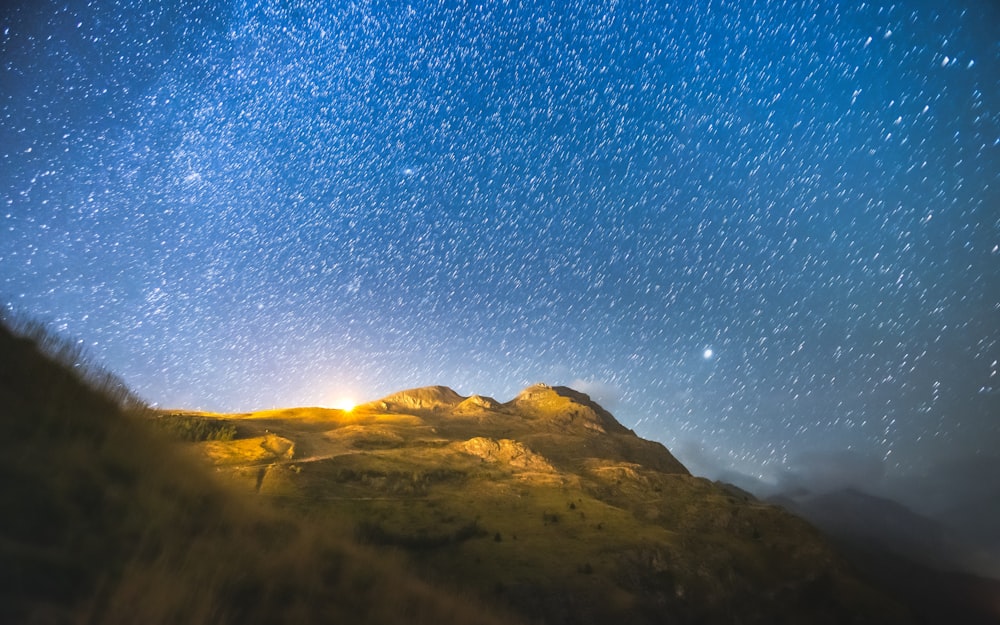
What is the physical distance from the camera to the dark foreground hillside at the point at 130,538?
4875 millimetres

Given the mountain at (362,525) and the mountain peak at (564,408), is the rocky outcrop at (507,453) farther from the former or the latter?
the mountain peak at (564,408)

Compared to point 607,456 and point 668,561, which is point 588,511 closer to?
point 668,561

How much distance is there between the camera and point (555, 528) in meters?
34.0

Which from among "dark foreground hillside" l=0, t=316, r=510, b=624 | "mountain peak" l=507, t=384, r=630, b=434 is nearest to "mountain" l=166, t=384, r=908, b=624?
"dark foreground hillside" l=0, t=316, r=510, b=624

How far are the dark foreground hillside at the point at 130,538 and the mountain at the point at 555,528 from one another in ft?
23.0

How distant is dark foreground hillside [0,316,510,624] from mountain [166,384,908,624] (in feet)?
23.0

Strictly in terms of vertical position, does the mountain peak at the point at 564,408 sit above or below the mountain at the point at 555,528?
above

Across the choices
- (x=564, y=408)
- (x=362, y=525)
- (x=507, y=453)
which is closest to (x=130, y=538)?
(x=362, y=525)

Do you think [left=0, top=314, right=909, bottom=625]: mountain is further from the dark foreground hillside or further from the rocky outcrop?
the rocky outcrop

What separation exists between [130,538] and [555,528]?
106 ft

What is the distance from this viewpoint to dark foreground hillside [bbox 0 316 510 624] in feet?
16.0

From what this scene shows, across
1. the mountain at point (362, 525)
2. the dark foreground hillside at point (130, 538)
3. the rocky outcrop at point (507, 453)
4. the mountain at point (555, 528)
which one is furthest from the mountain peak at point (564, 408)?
the dark foreground hillside at point (130, 538)

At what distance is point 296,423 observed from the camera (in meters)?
69.1

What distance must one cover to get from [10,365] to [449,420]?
7772cm
